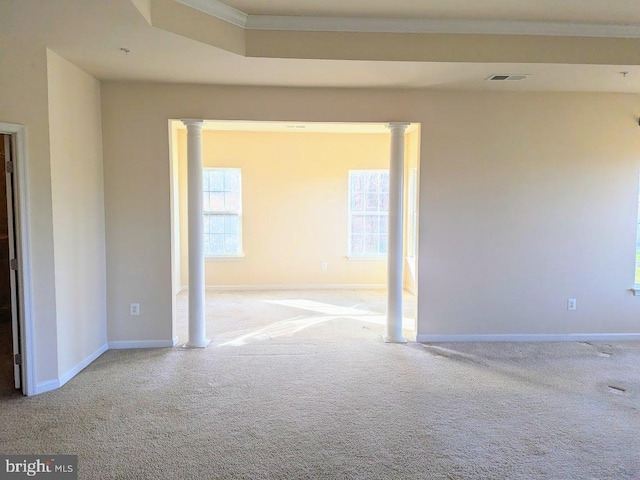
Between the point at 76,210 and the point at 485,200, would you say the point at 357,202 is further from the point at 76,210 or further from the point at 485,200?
the point at 76,210

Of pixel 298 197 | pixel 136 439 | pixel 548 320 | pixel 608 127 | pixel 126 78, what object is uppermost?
pixel 126 78

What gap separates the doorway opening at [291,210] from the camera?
7.11m

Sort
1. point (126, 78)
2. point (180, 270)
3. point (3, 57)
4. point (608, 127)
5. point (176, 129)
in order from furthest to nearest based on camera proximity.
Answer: point (180, 270) < point (176, 129) < point (608, 127) < point (126, 78) < point (3, 57)

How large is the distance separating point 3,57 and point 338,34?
7.81 ft

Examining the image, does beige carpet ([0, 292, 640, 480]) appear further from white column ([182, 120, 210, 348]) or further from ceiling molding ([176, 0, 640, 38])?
ceiling molding ([176, 0, 640, 38])

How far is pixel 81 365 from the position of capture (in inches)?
144

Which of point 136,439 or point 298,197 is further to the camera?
point 298,197

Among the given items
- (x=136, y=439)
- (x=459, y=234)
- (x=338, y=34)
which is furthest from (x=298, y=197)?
(x=136, y=439)

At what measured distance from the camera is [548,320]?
449cm

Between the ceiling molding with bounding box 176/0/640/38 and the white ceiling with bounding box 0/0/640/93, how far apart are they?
11 centimetres

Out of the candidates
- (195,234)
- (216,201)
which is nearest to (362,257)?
(216,201)

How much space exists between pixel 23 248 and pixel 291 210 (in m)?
4.51

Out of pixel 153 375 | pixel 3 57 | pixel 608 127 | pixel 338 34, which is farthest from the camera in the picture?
pixel 608 127

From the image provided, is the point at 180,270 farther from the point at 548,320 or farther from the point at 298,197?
the point at 548,320
